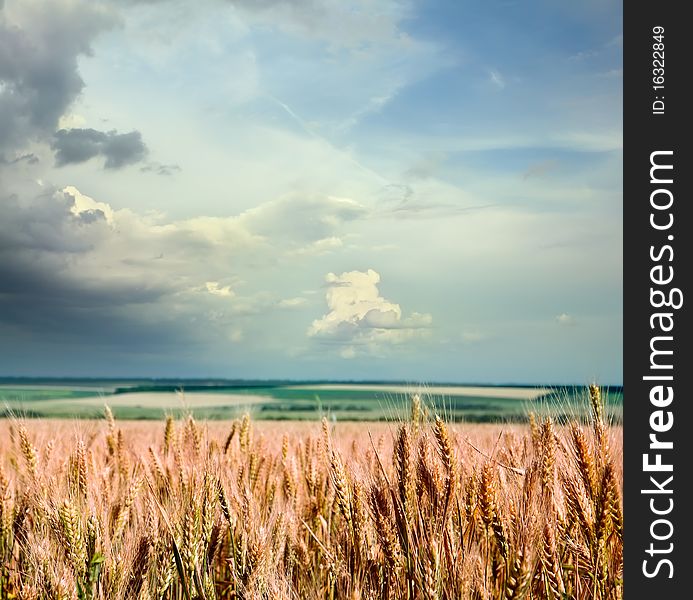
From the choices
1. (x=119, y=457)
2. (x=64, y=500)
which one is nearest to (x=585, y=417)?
(x=64, y=500)

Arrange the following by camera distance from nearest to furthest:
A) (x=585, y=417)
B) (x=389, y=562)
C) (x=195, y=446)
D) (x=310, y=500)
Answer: (x=389, y=562) < (x=585, y=417) < (x=310, y=500) < (x=195, y=446)

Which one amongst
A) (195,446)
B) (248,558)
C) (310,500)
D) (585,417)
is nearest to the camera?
(248,558)

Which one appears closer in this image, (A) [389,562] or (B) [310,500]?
A: (A) [389,562]

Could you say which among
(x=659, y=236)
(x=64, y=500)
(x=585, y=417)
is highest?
(x=659, y=236)

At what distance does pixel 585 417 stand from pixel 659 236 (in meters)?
0.86

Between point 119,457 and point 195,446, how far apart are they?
0.61 m

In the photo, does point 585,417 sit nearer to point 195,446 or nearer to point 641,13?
point 641,13

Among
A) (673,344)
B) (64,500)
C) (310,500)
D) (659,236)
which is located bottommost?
(310,500)

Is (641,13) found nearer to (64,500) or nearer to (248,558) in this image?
(248,558)

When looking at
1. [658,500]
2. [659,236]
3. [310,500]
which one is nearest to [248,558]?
[310,500]

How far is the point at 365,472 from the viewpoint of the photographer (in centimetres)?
316

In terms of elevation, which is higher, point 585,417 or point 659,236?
point 659,236

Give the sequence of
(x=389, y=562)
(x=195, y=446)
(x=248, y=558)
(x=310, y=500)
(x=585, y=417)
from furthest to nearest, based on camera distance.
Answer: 1. (x=195, y=446)
2. (x=310, y=500)
3. (x=585, y=417)
4. (x=248, y=558)
5. (x=389, y=562)

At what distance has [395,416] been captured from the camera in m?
2.85
